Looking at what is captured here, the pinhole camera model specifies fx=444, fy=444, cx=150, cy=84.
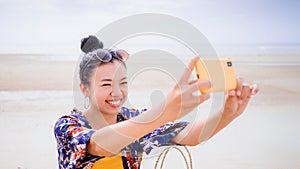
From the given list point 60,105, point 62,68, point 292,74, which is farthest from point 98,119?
point 62,68

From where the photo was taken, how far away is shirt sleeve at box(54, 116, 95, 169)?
3.12ft

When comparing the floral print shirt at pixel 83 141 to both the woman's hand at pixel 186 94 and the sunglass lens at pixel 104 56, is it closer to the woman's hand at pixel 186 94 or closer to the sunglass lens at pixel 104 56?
the sunglass lens at pixel 104 56

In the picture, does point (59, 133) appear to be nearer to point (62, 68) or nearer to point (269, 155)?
point (269, 155)

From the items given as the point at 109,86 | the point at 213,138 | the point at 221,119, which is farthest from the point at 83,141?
the point at 213,138

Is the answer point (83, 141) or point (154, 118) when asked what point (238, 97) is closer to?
point (154, 118)

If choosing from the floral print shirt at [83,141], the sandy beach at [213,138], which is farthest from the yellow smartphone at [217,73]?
the sandy beach at [213,138]

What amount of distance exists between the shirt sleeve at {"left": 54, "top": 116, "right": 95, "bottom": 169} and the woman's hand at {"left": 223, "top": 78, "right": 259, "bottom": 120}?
0.96ft

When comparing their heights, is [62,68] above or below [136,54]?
above

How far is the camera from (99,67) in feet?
3.59

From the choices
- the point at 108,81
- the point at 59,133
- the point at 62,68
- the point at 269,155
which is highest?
the point at 62,68

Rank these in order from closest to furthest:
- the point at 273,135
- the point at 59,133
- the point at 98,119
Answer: the point at 59,133, the point at 98,119, the point at 273,135

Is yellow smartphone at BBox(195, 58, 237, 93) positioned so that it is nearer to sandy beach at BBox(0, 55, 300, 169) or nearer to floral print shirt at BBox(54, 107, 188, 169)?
floral print shirt at BBox(54, 107, 188, 169)

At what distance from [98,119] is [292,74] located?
5.59 m

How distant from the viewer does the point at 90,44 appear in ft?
3.93
